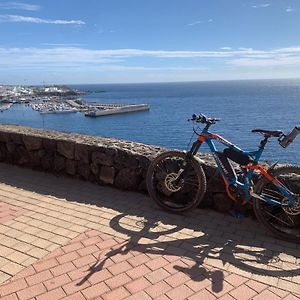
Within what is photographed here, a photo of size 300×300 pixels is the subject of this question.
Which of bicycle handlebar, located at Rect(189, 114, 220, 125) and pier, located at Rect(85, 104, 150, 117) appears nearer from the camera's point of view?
bicycle handlebar, located at Rect(189, 114, 220, 125)

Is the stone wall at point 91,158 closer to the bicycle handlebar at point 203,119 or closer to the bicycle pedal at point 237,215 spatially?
Answer: the bicycle pedal at point 237,215

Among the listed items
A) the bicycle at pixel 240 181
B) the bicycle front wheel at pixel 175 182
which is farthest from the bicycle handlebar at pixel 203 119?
the bicycle front wheel at pixel 175 182

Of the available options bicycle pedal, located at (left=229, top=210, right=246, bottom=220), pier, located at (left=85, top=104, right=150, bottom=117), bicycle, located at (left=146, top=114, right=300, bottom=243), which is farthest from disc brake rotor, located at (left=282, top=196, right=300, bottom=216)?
pier, located at (left=85, top=104, right=150, bottom=117)

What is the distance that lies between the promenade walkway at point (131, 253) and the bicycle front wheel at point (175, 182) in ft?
0.51

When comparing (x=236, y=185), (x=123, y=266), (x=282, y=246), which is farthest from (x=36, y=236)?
(x=282, y=246)

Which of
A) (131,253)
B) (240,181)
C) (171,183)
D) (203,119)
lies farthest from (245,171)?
(131,253)

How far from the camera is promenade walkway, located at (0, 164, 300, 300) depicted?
8.05 ft

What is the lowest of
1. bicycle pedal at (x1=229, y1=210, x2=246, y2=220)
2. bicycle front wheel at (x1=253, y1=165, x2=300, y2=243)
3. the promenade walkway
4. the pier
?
the pier

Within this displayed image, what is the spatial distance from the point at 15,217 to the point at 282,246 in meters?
2.64

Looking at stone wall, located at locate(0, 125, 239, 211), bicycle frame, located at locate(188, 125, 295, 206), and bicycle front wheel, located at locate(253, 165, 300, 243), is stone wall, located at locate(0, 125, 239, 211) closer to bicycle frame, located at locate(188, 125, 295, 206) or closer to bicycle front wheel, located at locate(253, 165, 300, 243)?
bicycle frame, located at locate(188, 125, 295, 206)

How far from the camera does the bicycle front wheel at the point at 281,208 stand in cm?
331

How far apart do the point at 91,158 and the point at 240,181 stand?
7.00ft

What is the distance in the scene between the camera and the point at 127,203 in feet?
13.6

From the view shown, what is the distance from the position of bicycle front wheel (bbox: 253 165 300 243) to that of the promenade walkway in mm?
111
